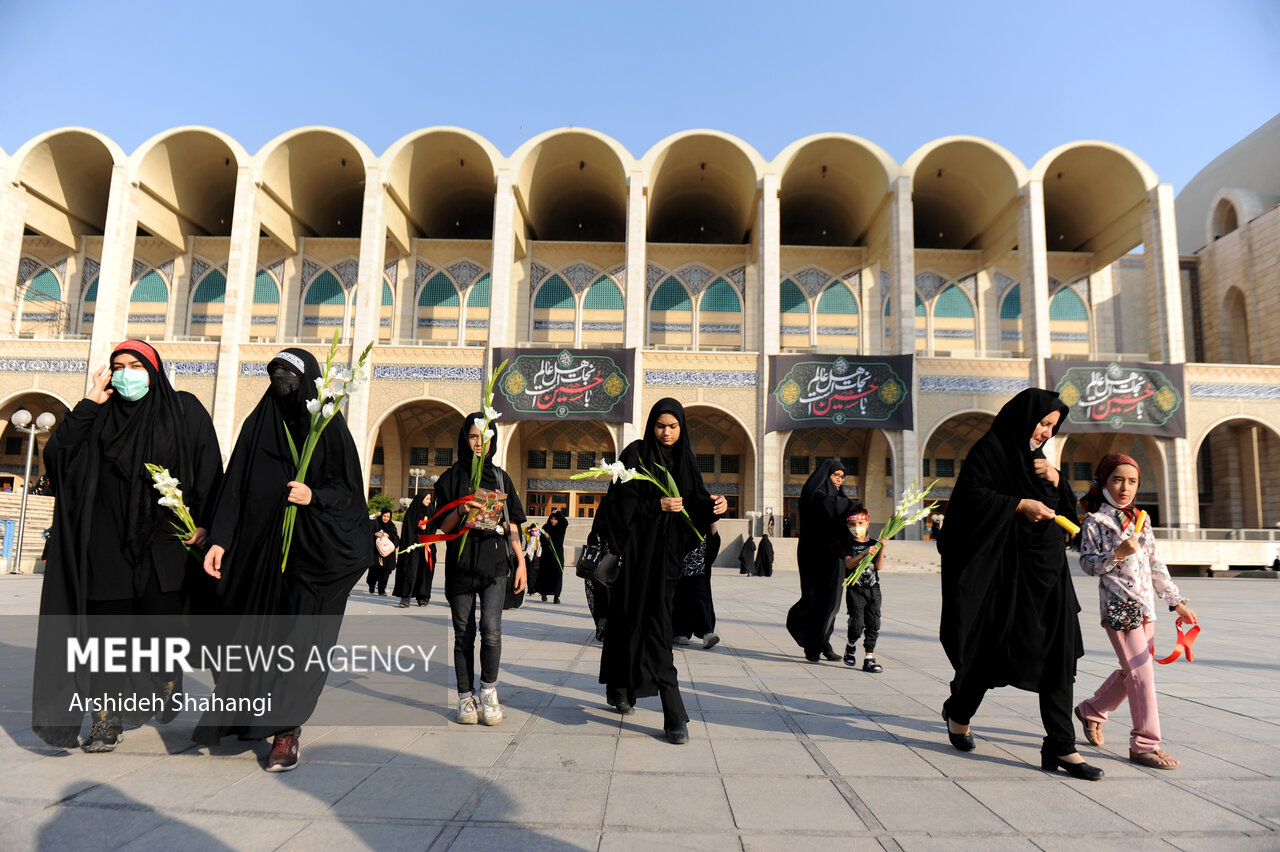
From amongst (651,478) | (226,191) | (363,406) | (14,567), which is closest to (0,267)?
(226,191)

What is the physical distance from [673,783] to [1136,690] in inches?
69.9

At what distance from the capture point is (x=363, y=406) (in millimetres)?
18453

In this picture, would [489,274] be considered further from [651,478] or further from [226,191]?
[651,478]

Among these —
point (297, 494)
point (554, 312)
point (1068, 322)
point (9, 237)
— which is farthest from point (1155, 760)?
point (9, 237)

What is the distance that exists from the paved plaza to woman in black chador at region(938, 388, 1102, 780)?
1.00 feet

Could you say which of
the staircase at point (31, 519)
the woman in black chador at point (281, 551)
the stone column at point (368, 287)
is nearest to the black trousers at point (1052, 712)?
the woman in black chador at point (281, 551)

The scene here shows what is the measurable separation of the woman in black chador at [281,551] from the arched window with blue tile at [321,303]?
20913 mm

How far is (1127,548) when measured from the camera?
2.69 meters

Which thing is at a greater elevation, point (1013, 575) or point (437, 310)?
point (437, 310)

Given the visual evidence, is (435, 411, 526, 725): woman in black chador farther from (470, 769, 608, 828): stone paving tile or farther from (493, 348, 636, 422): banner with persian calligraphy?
(493, 348, 636, 422): banner with persian calligraphy

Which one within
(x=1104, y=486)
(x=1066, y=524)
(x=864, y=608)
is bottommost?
(x=864, y=608)

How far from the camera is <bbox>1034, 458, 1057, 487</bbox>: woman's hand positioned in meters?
2.71

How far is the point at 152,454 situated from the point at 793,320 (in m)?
20.4

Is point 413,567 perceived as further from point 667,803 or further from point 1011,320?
point 1011,320
